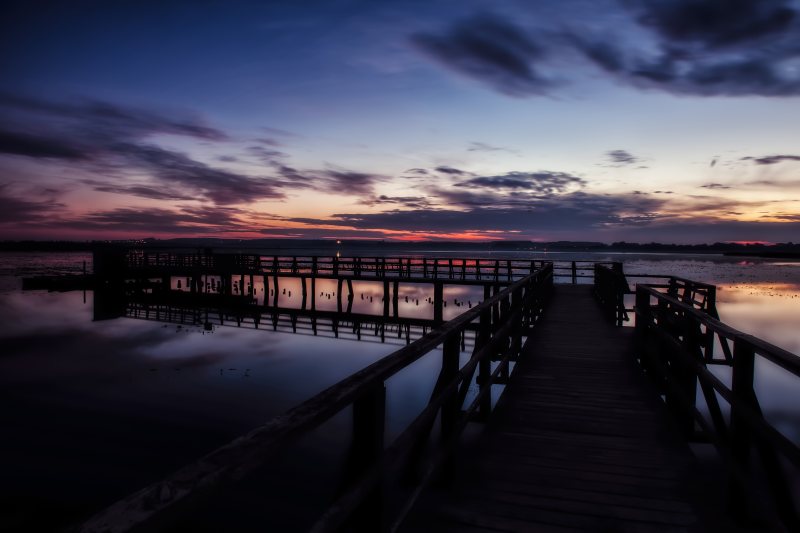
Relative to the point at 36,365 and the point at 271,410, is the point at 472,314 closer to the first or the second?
the point at 271,410

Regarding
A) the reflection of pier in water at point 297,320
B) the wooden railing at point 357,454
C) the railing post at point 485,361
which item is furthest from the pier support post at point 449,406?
the reflection of pier in water at point 297,320

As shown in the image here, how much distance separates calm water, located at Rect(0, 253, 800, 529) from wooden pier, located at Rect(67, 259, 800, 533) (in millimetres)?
2502

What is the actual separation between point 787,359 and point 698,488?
1581 mm

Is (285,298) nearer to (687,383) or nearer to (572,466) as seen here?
(687,383)

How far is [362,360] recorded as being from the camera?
16109 millimetres

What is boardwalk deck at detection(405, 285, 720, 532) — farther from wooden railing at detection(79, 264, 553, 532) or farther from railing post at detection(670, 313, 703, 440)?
wooden railing at detection(79, 264, 553, 532)

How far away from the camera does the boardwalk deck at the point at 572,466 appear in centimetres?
314

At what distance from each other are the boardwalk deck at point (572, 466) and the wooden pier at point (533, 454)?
1 centimetres

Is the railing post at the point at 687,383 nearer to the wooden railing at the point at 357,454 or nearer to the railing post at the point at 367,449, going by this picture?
the wooden railing at the point at 357,454

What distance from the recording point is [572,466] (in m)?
3.93

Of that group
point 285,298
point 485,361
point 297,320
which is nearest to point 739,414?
point 485,361

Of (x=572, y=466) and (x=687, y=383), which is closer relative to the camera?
(x=572, y=466)

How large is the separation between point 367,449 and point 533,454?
8.68 feet

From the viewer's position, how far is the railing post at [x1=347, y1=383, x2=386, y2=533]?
6.75 ft
